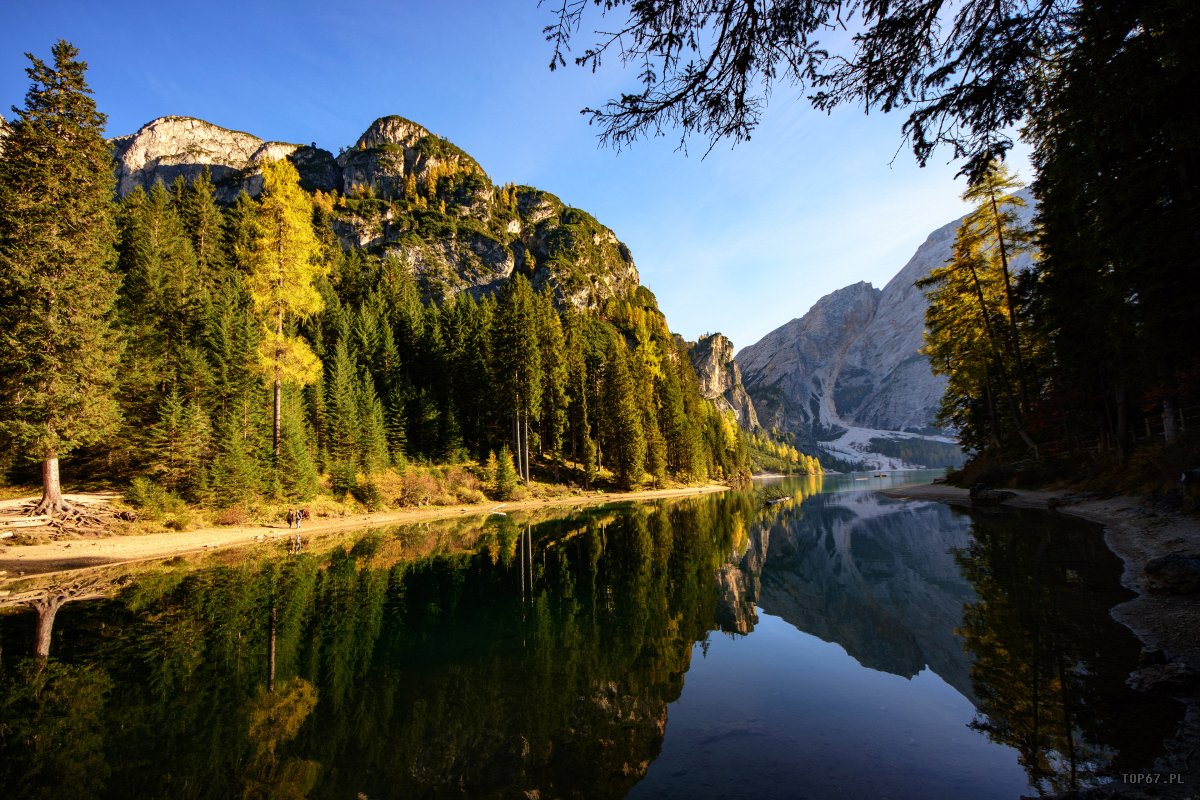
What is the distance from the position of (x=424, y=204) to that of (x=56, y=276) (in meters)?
128

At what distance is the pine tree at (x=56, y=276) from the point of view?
680 inches

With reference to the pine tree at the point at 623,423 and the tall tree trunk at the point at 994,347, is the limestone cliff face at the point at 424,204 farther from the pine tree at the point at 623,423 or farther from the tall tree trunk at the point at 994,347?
the tall tree trunk at the point at 994,347

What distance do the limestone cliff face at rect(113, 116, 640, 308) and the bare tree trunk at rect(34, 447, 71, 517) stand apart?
94246 mm

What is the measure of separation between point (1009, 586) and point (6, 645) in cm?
1872

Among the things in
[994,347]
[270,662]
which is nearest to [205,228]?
[270,662]

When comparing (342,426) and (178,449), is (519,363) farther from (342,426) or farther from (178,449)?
(178,449)

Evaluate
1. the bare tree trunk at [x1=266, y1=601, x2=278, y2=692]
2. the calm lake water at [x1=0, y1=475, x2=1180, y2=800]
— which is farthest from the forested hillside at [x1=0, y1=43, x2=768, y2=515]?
the bare tree trunk at [x1=266, y1=601, x2=278, y2=692]

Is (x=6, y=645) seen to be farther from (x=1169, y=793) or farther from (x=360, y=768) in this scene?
(x=1169, y=793)

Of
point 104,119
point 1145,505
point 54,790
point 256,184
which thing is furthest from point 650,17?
point 256,184

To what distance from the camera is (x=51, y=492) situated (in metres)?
17.3

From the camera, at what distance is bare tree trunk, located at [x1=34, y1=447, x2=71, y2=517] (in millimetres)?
17094

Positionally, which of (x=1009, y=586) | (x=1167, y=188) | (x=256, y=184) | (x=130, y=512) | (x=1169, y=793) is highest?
(x=256, y=184)

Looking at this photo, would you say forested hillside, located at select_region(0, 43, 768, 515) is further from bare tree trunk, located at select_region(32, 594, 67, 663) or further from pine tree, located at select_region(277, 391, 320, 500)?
bare tree trunk, located at select_region(32, 594, 67, 663)

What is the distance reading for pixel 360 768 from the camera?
469 cm
